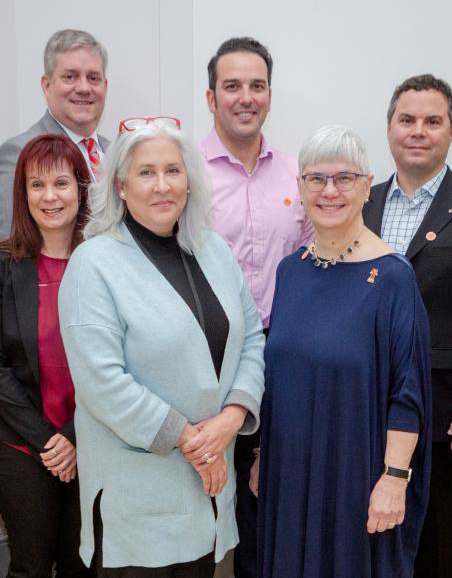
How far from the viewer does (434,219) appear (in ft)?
6.86

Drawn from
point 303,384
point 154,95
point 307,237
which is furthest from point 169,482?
point 154,95

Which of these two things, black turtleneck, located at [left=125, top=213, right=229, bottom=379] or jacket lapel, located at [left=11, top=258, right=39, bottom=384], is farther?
jacket lapel, located at [left=11, top=258, right=39, bottom=384]

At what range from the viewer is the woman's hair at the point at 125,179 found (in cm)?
161

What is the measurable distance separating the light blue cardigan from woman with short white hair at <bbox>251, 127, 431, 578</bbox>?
205 mm

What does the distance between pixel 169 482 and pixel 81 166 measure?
1.04 m

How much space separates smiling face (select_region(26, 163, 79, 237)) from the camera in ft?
5.92

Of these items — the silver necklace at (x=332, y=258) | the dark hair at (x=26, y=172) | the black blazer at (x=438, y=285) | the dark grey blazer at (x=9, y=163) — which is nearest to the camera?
the silver necklace at (x=332, y=258)

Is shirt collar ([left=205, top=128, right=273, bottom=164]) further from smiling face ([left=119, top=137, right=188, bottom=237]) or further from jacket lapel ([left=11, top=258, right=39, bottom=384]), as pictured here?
jacket lapel ([left=11, top=258, right=39, bottom=384])

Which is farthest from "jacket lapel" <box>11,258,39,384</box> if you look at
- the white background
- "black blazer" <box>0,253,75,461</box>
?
the white background

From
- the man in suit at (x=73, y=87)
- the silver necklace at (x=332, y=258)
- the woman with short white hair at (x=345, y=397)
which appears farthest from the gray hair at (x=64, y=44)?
the silver necklace at (x=332, y=258)

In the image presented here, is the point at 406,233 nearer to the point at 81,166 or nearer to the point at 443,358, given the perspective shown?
the point at 443,358

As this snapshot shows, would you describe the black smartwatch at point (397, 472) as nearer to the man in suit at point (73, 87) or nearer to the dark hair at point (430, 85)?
the dark hair at point (430, 85)

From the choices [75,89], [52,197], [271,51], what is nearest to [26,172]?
[52,197]

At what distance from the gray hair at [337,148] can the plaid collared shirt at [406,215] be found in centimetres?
57
